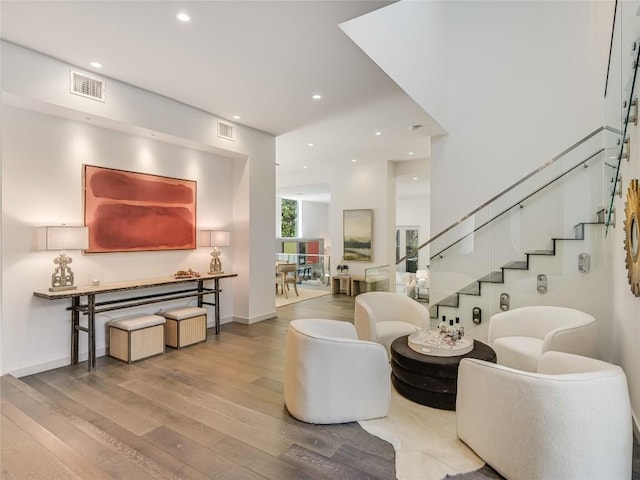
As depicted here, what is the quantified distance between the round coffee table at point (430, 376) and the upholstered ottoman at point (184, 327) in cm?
285

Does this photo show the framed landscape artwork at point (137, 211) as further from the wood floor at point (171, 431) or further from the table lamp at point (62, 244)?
the wood floor at point (171, 431)

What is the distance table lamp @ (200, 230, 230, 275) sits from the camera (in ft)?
17.6

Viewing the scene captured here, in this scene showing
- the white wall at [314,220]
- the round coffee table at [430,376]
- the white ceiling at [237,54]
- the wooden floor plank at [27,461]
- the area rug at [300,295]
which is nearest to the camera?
the wooden floor plank at [27,461]

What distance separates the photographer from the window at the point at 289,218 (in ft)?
53.0

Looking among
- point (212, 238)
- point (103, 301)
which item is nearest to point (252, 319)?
point (212, 238)

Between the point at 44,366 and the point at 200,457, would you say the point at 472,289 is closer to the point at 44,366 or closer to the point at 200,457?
the point at 200,457

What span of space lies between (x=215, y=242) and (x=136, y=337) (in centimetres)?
182

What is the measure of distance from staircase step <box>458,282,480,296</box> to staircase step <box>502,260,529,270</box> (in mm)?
443

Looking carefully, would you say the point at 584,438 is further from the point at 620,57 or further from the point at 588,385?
the point at 620,57

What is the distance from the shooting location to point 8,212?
3473 millimetres

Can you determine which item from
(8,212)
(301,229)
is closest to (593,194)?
(8,212)

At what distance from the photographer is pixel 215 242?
538cm

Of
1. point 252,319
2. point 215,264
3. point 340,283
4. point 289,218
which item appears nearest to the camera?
point 215,264

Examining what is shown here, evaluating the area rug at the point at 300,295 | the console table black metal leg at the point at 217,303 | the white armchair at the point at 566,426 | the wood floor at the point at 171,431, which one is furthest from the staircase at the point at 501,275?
the area rug at the point at 300,295
